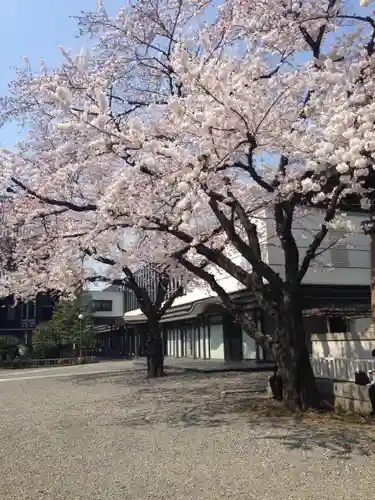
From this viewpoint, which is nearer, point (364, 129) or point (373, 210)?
point (364, 129)

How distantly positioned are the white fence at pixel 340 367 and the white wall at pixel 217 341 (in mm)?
11893

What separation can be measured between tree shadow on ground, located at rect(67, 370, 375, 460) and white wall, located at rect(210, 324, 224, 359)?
10.3 m

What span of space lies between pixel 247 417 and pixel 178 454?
93.1 inches

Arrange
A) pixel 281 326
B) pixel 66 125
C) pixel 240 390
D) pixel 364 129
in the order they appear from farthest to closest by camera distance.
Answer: pixel 240 390
pixel 281 326
pixel 66 125
pixel 364 129

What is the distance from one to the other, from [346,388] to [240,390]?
3795 mm

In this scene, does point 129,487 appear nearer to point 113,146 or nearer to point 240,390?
point 113,146

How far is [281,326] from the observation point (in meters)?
8.55

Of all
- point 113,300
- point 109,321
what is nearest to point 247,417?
point 109,321

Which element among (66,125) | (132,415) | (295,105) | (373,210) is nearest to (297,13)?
(295,105)

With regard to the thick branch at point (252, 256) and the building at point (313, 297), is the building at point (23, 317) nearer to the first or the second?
the building at point (313, 297)

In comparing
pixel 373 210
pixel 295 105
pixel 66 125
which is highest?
pixel 295 105

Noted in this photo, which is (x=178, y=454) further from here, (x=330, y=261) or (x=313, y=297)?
(x=330, y=261)

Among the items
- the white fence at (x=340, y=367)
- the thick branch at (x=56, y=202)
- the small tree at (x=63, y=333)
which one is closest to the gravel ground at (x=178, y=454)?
the white fence at (x=340, y=367)

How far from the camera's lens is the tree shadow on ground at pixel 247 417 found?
247 inches
